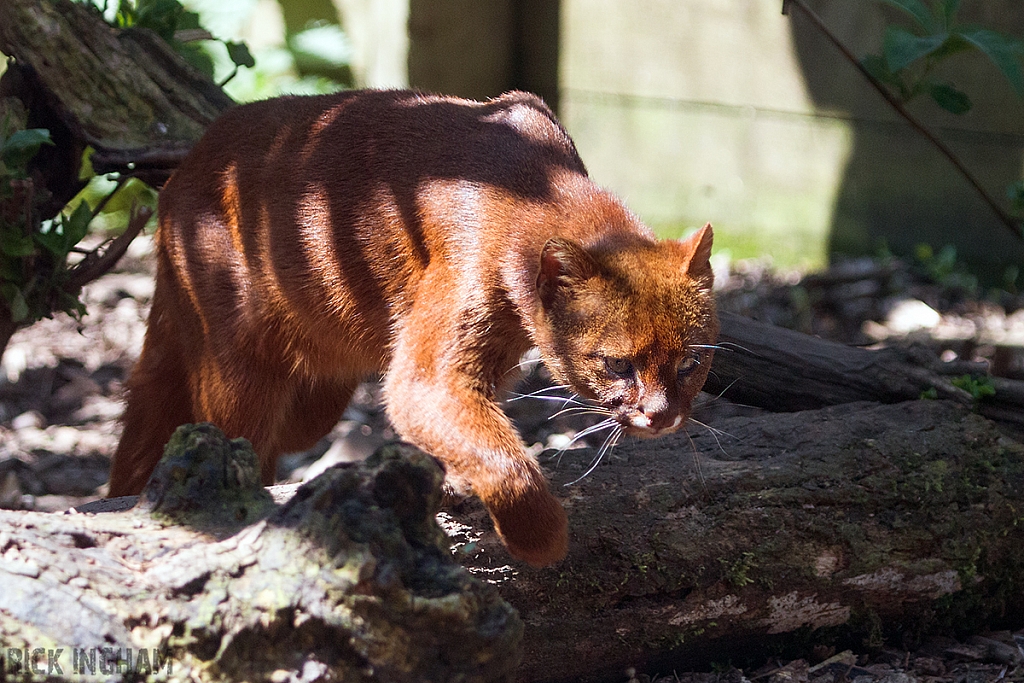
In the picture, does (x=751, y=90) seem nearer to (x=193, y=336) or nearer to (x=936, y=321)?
(x=936, y=321)

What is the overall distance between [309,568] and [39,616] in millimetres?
601

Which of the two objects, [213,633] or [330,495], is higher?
[330,495]

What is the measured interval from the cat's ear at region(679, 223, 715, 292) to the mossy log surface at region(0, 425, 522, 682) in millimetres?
1400

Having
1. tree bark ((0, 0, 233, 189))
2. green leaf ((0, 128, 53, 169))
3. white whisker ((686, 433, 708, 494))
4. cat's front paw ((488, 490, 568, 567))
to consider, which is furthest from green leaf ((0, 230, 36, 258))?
white whisker ((686, 433, 708, 494))

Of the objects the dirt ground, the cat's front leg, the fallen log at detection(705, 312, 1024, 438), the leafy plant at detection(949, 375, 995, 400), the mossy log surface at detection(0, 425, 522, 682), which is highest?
the mossy log surface at detection(0, 425, 522, 682)

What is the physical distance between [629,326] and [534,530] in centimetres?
75

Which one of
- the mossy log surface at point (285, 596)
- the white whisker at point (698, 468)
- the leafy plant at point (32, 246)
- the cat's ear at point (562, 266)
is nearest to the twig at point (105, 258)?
the leafy plant at point (32, 246)

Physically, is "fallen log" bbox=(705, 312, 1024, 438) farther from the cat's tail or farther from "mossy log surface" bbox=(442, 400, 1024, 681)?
the cat's tail

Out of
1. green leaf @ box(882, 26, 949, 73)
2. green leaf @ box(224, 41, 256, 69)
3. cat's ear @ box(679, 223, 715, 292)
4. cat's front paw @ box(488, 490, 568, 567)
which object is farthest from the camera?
green leaf @ box(224, 41, 256, 69)

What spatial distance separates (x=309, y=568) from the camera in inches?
89.1

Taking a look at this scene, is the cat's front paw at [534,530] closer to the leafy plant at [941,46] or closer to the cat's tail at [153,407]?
the cat's tail at [153,407]

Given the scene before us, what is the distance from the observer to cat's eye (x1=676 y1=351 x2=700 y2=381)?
3369 mm

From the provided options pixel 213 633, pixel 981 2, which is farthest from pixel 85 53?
pixel 981 2

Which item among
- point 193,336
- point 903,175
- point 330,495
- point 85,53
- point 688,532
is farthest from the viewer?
point 903,175
